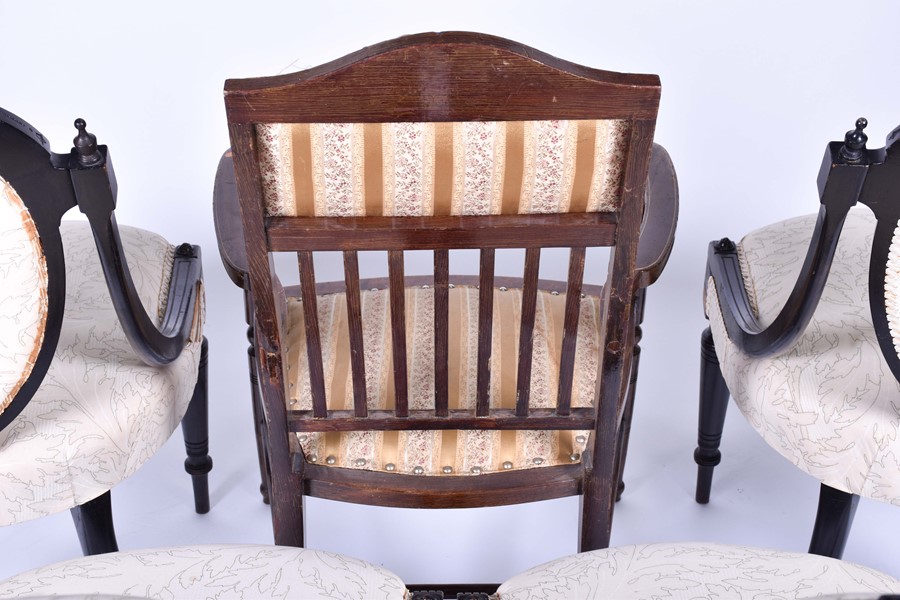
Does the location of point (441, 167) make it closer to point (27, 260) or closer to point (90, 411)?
point (27, 260)

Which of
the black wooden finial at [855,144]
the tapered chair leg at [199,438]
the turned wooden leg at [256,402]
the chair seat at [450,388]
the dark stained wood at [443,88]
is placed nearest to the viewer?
the dark stained wood at [443,88]

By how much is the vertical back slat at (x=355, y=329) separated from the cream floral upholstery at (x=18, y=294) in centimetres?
29

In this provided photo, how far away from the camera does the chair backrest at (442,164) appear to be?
3.16 feet

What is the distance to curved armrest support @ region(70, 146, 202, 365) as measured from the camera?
1090 mm

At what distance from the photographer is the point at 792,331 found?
1.27 metres

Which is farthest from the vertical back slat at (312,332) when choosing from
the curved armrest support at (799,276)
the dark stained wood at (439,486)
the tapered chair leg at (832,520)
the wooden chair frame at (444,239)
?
the tapered chair leg at (832,520)

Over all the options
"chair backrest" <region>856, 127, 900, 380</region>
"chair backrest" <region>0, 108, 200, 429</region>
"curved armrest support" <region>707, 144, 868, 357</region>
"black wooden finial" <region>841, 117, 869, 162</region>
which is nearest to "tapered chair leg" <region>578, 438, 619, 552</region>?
"curved armrest support" <region>707, 144, 868, 357</region>

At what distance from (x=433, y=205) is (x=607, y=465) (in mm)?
425

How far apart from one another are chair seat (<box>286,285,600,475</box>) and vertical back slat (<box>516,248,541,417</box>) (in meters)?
0.07

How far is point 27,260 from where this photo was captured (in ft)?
3.54

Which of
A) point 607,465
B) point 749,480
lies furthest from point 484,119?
point 749,480

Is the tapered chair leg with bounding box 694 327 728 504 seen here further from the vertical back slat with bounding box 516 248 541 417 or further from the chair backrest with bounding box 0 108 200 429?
the chair backrest with bounding box 0 108 200 429

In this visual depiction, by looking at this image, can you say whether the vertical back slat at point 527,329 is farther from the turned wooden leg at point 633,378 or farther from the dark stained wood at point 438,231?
the turned wooden leg at point 633,378

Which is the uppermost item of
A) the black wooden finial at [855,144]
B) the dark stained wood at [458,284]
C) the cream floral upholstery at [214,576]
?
the black wooden finial at [855,144]
